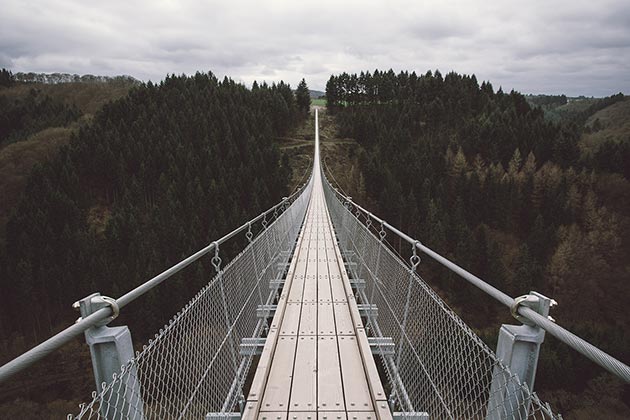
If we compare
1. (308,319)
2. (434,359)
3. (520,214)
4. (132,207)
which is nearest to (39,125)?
(132,207)

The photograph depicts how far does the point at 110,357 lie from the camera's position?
1.36m

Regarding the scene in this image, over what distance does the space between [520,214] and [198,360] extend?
155 ft

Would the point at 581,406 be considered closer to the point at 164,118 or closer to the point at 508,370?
the point at 508,370

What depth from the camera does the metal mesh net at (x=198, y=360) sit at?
1386 mm

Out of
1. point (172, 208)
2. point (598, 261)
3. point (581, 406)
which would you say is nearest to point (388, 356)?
point (581, 406)

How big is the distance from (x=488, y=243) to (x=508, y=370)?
3725cm

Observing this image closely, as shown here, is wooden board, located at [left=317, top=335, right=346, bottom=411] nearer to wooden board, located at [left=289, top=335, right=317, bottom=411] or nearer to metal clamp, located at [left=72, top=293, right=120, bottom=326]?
wooden board, located at [left=289, top=335, right=317, bottom=411]

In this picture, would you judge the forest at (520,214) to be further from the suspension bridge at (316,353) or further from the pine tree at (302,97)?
the suspension bridge at (316,353)

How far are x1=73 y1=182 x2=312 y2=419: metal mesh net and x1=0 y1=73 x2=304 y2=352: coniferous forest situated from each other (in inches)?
997

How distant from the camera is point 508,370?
128 centimetres

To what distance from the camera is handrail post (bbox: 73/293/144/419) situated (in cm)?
129

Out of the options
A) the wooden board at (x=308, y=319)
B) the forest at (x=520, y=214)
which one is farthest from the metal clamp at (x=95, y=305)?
the forest at (x=520, y=214)

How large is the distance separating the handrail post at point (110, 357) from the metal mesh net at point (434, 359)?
1.32 metres

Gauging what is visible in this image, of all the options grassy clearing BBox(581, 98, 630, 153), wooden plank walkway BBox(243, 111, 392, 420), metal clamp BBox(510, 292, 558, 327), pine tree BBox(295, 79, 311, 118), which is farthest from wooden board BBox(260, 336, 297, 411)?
grassy clearing BBox(581, 98, 630, 153)
